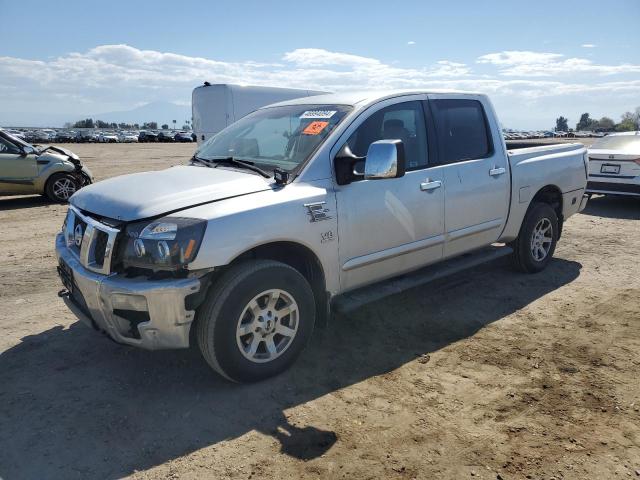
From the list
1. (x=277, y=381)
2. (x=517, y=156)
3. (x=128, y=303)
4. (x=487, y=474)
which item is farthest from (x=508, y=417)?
(x=517, y=156)

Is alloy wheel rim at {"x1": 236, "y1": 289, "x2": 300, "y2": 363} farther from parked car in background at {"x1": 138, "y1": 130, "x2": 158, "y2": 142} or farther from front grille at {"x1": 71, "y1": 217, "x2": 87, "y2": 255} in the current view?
parked car in background at {"x1": 138, "y1": 130, "x2": 158, "y2": 142}

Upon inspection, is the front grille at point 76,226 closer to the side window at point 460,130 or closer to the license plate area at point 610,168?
the side window at point 460,130

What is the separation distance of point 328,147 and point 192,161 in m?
1.36

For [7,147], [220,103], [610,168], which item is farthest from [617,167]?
[7,147]

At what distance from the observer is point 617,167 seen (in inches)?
366

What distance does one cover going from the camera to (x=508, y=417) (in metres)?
2.96

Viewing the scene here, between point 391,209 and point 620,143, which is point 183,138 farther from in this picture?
point 391,209

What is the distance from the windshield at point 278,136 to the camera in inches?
146

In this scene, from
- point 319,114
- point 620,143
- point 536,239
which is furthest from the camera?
point 620,143

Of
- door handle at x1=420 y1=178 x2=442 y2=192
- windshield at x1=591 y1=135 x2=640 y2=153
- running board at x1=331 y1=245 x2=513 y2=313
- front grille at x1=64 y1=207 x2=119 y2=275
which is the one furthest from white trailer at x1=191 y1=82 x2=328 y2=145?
front grille at x1=64 y1=207 x2=119 y2=275

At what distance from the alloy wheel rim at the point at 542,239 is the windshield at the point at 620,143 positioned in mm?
5049

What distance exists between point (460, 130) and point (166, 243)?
298 cm

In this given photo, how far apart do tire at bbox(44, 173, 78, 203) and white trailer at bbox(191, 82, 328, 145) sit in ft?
15.7

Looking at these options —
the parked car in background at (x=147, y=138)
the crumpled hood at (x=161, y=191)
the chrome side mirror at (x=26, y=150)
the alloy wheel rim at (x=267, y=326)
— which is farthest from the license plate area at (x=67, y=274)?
the parked car in background at (x=147, y=138)
